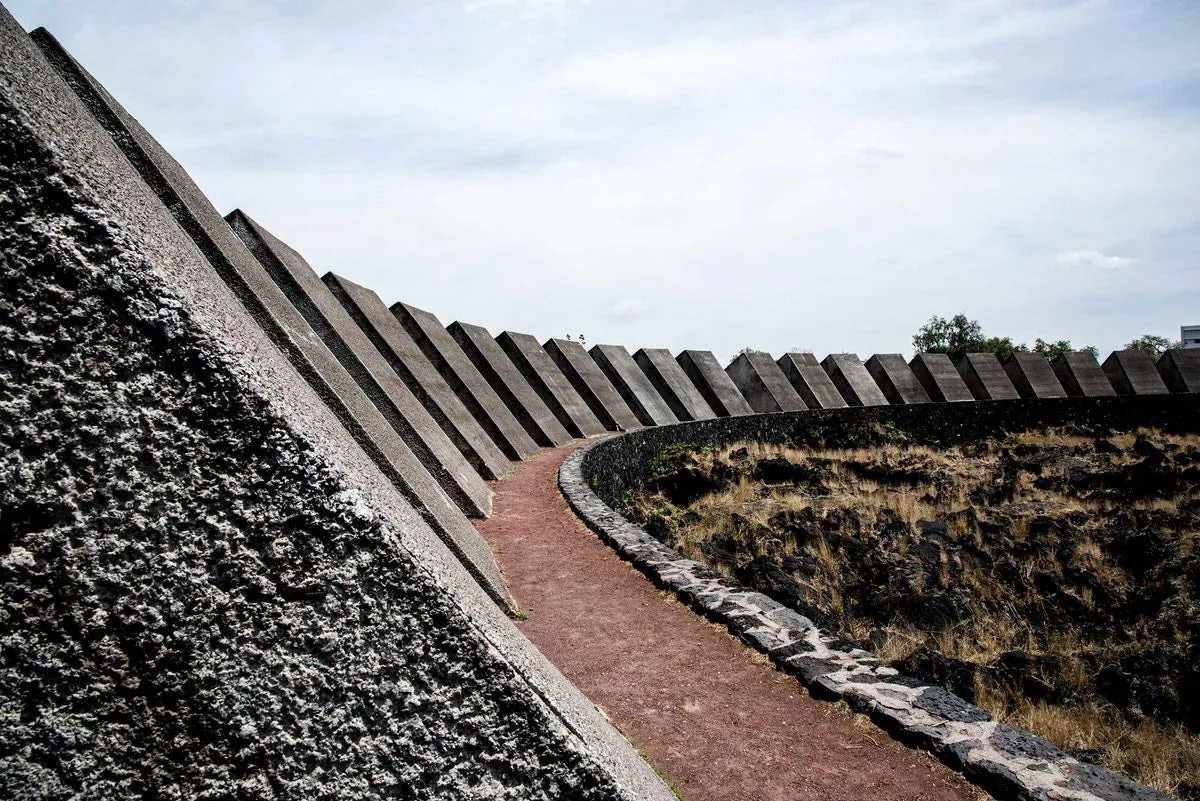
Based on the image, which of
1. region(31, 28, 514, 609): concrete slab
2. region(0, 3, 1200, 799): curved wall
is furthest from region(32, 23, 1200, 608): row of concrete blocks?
region(0, 3, 1200, 799): curved wall

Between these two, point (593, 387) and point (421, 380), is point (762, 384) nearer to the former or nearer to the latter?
point (593, 387)

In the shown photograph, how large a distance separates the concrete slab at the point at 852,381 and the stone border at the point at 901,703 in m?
19.6

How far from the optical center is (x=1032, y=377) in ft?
86.7

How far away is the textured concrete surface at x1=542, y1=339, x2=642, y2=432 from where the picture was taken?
18.1 metres

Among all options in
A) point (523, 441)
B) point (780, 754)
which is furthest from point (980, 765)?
point (523, 441)

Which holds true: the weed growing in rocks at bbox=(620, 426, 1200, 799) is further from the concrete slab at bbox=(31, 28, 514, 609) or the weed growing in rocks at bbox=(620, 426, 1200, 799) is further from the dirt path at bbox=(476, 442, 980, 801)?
the concrete slab at bbox=(31, 28, 514, 609)

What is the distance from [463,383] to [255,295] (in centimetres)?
849

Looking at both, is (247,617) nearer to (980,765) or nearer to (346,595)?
(346,595)

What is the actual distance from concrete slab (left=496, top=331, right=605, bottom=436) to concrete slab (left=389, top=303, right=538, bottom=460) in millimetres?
2922

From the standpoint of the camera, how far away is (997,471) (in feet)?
57.5

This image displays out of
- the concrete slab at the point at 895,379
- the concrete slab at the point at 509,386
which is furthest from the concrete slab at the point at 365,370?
the concrete slab at the point at 895,379

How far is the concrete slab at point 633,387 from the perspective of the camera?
19281 mm

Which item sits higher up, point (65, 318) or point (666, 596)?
point (65, 318)

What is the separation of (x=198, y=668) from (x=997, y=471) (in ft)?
61.4
